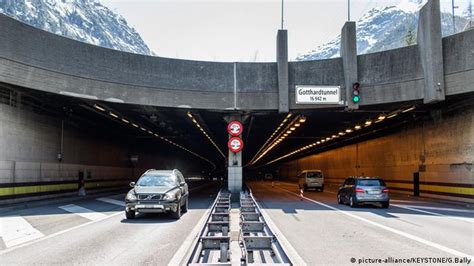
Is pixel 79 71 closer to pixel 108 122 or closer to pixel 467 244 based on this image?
pixel 108 122

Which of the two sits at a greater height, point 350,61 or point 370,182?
point 350,61

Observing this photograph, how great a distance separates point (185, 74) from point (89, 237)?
45.4 ft

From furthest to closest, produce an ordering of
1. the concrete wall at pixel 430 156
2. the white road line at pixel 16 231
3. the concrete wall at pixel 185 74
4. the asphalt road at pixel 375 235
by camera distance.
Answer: the concrete wall at pixel 430 156 → the concrete wall at pixel 185 74 → the white road line at pixel 16 231 → the asphalt road at pixel 375 235

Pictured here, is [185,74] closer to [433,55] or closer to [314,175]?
[433,55]

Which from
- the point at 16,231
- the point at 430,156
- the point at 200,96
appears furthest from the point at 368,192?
the point at 16,231

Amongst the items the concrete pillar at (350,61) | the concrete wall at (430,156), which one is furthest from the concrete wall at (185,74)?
the concrete wall at (430,156)

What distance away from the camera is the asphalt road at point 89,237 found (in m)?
9.07

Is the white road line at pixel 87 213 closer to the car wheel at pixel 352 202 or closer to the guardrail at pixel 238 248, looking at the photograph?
the guardrail at pixel 238 248

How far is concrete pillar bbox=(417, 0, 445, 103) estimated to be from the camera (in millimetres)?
21344

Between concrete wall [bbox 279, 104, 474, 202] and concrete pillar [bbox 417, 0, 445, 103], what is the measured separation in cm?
295

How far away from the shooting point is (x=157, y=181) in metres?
17.4

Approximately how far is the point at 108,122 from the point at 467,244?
25301mm

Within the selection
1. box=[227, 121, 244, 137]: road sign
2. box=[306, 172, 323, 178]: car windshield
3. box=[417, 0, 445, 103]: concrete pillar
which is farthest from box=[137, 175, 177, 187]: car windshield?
box=[306, 172, 323, 178]: car windshield

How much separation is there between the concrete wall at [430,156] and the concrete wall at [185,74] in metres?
3.60
